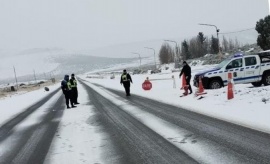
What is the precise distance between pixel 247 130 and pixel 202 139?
55.0 inches

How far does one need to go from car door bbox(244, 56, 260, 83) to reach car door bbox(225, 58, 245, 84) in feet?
0.77

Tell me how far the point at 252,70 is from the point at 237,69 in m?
0.79

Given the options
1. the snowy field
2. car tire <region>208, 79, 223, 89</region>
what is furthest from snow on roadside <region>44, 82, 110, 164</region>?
car tire <region>208, 79, 223, 89</region>

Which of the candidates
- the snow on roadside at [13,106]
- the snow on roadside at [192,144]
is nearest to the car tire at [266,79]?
the snow on roadside at [192,144]

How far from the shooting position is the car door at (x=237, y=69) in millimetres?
19516

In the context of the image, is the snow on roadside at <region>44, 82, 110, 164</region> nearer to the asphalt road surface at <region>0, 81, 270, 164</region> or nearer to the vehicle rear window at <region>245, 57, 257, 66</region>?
the asphalt road surface at <region>0, 81, 270, 164</region>

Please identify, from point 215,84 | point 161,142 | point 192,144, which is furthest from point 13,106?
point 192,144

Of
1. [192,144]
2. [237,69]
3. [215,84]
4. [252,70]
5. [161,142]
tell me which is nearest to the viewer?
[192,144]

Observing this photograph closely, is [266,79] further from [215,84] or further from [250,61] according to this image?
[215,84]

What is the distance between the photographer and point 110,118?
45.1 feet

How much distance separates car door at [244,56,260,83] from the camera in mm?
19203

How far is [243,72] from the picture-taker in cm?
1948

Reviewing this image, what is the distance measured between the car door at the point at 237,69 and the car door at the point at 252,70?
23 cm

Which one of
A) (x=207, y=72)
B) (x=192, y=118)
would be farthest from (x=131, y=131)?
(x=207, y=72)
